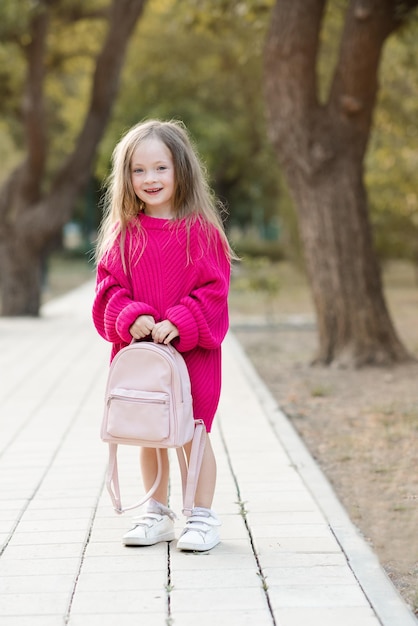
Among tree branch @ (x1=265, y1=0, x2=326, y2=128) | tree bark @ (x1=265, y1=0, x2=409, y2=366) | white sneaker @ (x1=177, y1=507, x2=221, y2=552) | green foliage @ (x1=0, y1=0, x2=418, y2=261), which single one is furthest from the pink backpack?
green foliage @ (x1=0, y1=0, x2=418, y2=261)

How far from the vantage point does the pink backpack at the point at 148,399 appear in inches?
152

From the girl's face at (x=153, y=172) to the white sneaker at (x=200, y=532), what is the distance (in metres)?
1.34

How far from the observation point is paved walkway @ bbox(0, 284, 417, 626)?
3412 millimetres

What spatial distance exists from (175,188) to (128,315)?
1.98ft

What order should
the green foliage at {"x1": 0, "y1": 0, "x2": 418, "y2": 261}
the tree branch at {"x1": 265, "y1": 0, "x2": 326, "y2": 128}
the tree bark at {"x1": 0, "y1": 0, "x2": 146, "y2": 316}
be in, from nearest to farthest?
the tree branch at {"x1": 265, "y1": 0, "x2": 326, "y2": 128}
the green foliage at {"x1": 0, "y1": 0, "x2": 418, "y2": 261}
the tree bark at {"x1": 0, "y1": 0, "x2": 146, "y2": 316}

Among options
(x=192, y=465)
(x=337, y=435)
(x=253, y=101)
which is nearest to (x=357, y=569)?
(x=192, y=465)

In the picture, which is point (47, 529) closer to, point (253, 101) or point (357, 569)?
point (357, 569)

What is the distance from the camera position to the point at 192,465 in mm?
4082

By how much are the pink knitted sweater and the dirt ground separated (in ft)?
3.97

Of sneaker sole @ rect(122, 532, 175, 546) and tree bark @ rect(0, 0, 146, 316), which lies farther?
tree bark @ rect(0, 0, 146, 316)

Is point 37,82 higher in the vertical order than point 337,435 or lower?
higher

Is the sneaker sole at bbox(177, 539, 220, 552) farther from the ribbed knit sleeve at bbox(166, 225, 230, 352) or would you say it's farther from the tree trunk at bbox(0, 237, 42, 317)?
the tree trunk at bbox(0, 237, 42, 317)

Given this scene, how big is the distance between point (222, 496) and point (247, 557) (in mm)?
1025

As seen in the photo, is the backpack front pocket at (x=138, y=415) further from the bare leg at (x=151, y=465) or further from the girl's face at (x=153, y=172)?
the girl's face at (x=153, y=172)
